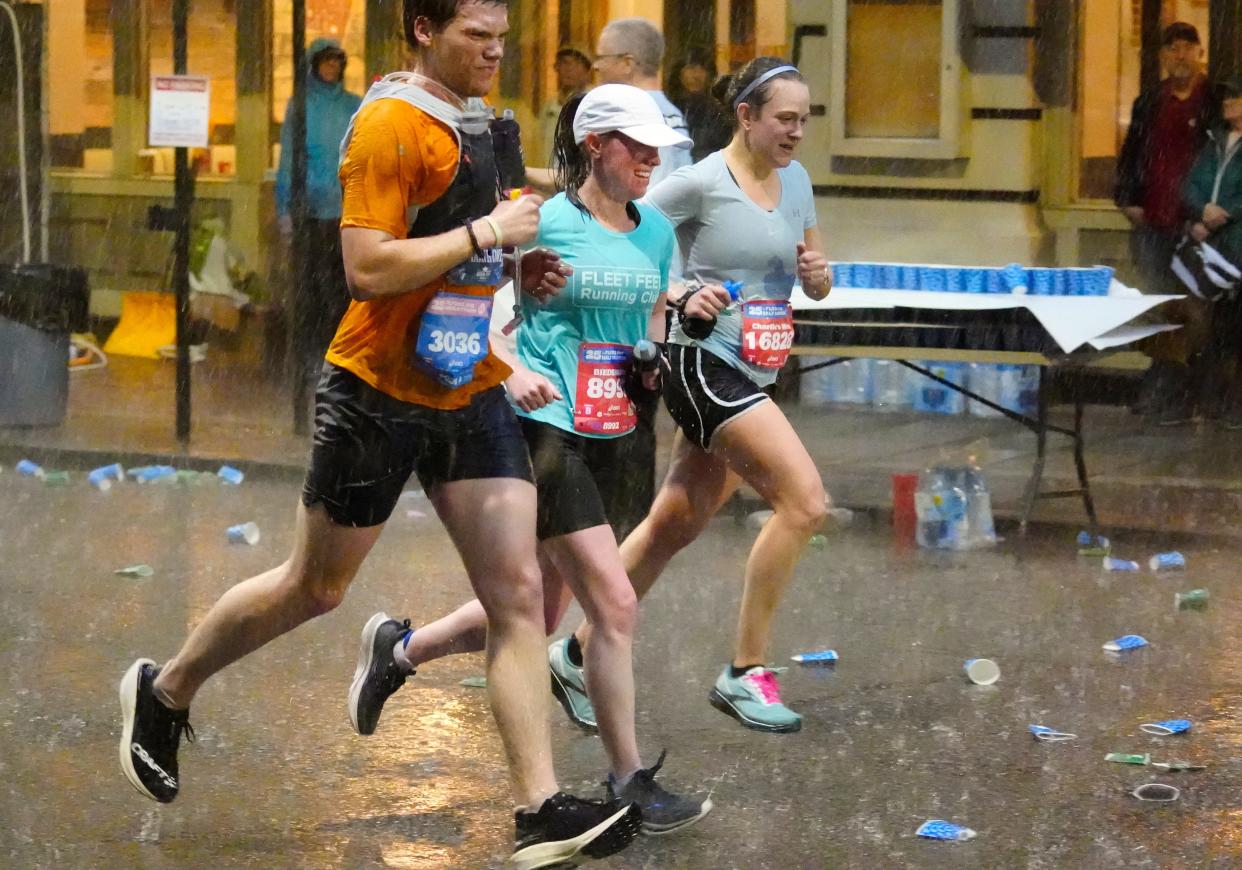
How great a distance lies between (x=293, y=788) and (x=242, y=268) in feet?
44.1

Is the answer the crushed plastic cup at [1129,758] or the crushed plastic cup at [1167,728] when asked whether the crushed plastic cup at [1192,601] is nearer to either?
the crushed plastic cup at [1167,728]

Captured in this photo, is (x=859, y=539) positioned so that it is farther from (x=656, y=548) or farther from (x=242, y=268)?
(x=242, y=268)

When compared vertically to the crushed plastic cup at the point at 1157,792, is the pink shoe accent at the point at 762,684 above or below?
above

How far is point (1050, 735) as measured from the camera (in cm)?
641

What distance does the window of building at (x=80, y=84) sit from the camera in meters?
21.3

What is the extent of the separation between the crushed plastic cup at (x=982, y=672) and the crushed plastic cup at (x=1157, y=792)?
→ 131 cm

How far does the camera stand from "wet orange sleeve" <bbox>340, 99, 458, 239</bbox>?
184 inches

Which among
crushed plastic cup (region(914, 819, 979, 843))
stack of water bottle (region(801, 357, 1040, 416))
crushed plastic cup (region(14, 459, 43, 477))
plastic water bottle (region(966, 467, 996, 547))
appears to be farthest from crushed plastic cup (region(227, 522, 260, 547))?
stack of water bottle (region(801, 357, 1040, 416))

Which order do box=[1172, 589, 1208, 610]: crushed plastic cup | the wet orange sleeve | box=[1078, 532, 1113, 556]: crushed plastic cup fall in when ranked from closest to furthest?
the wet orange sleeve → box=[1172, 589, 1208, 610]: crushed plastic cup → box=[1078, 532, 1113, 556]: crushed plastic cup

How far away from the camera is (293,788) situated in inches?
227

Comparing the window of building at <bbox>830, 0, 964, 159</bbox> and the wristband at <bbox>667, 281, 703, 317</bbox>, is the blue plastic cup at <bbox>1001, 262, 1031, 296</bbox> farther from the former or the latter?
the window of building at <bbox>830, 0, 964, 159</bbox>

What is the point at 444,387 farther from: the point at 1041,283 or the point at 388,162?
the point at 1041,283

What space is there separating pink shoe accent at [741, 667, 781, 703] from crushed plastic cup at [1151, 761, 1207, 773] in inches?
45.2

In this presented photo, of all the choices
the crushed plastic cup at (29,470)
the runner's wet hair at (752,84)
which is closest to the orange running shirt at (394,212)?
the runner's wet hair at (752,84)
